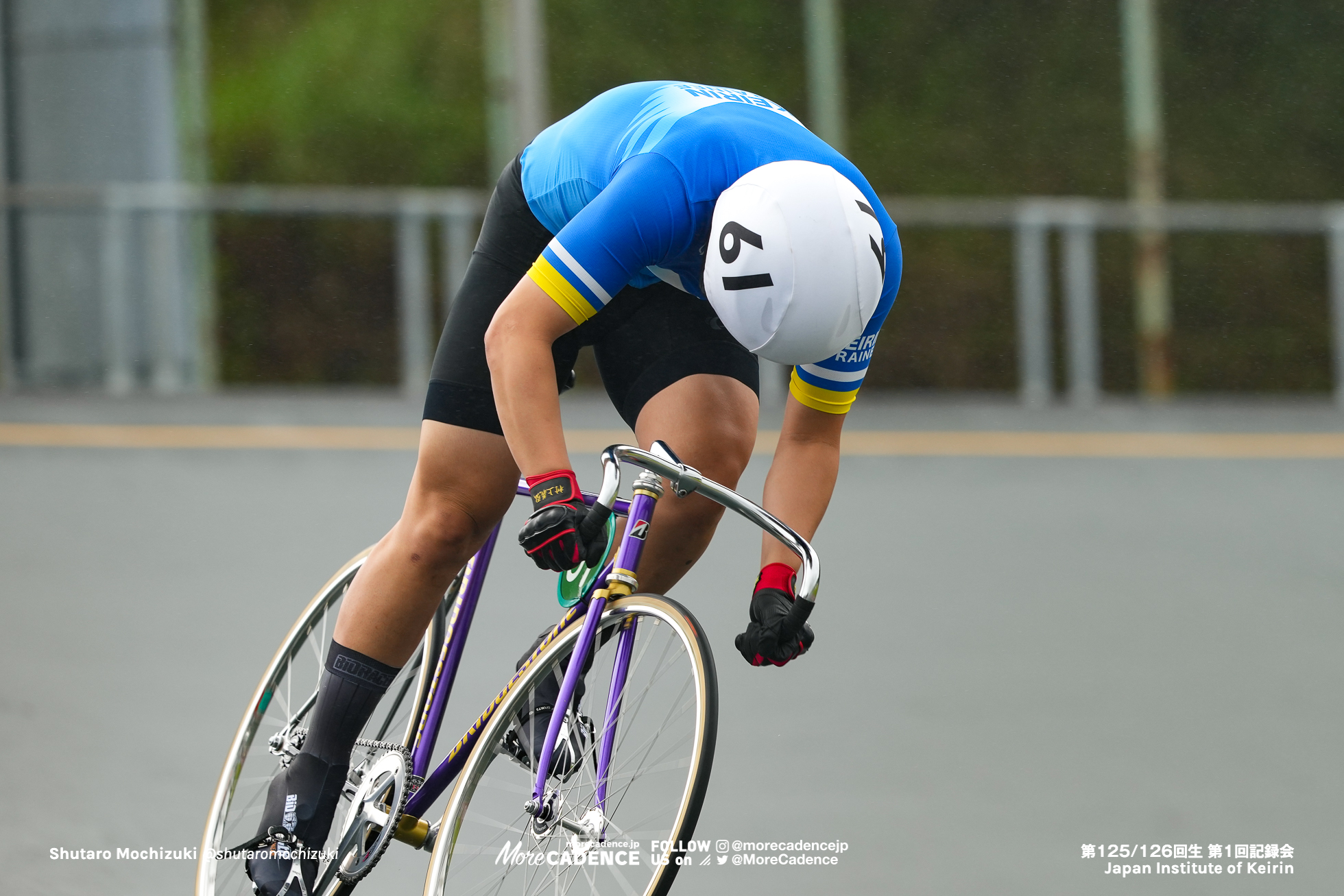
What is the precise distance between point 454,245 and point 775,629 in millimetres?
8588

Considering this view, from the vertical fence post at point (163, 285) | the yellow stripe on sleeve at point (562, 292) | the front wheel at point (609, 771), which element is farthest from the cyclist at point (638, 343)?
the vertical fence post at point (163, 285)

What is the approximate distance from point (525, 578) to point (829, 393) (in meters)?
3.83

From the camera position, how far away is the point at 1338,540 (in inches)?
297

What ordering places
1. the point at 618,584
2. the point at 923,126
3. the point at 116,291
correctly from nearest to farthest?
1. the point at 618,584
2. the point at 116,291
3. the point at 923,126

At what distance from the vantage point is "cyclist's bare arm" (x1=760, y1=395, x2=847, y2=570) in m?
2.91

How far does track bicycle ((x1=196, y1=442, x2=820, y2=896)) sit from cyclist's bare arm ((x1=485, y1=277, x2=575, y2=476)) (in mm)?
112

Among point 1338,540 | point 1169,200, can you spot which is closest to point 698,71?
point 1169,200

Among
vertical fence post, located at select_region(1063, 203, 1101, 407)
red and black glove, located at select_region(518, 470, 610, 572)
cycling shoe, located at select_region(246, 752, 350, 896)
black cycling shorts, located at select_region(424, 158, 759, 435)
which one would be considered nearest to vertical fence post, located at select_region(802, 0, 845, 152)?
vertical fence post, located at select_region(1063, 203, 1101, 407)

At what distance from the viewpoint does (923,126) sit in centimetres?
1888

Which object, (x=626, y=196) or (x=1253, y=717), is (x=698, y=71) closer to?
(x=1253, y=717)

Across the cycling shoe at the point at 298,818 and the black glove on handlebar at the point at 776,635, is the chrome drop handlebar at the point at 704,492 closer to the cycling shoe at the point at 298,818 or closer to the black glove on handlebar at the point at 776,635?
the black glove on handlebar at the point at 776,635

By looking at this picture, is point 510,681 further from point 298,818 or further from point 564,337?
point 564,337

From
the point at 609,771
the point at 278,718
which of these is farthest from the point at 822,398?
the point at 278,718

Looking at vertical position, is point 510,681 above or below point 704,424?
below
